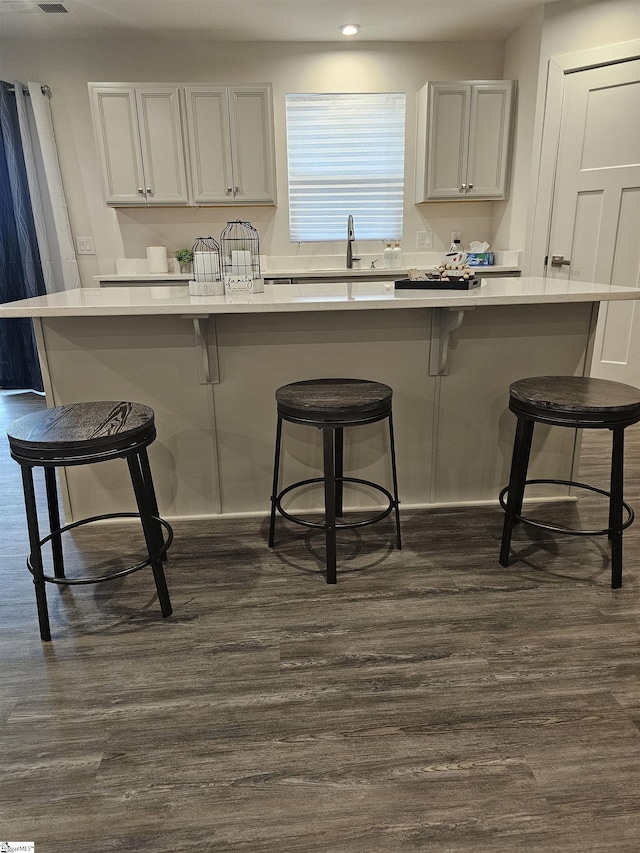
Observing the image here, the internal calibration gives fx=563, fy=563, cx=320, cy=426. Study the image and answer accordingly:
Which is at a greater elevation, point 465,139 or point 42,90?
point 42,90

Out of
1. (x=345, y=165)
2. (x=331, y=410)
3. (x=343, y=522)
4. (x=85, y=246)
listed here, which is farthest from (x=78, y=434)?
(x=345, y=165)

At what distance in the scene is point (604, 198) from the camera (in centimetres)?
395

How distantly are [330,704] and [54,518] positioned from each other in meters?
1.16

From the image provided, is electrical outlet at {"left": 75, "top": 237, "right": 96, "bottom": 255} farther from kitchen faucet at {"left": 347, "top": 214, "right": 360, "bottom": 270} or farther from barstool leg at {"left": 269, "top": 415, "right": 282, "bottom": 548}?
barstool leg at {"left": 269, "top": 415, "right": 282, "bottom": 548}

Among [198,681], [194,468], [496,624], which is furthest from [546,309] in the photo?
[198,681]

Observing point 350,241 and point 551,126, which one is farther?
point 350,241

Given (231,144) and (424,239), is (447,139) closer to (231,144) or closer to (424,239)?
(424,239)

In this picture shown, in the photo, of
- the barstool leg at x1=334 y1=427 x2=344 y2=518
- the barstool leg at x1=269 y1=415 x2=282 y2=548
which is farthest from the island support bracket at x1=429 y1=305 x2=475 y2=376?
the barstool leg at x1=269 y1=415 x2=282 y2=548

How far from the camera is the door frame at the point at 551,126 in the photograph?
146 inches

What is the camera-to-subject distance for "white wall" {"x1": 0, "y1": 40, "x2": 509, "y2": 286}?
434 centimetres

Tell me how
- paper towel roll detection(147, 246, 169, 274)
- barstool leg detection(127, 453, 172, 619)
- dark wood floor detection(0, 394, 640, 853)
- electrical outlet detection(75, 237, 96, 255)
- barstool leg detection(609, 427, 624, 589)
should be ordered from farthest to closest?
electrical outlet detection(75, 237, 96, 255)
paper towel roll detection(147, 246, 169, 274)
barstool leg detection(609, 427, 624, 589)
barstool leg detection(127, 453, 172, 619)
dark wood floor detection(0, 394, 640, 853)

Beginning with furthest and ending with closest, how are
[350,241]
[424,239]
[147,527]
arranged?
1. [424,239]
2. [350,241]
3. [147,527]

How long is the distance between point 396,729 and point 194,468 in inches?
55.9

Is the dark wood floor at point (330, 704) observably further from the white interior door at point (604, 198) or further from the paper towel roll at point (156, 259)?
the paper towel roll at point (156, 259)
